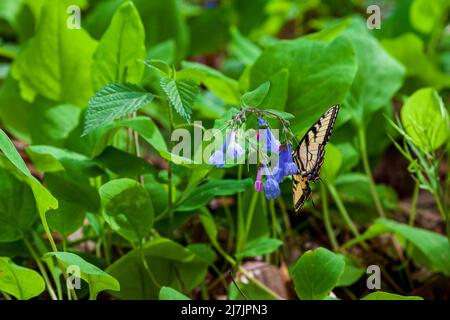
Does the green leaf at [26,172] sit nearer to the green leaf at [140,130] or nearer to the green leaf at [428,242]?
the green leaf at [140,130]

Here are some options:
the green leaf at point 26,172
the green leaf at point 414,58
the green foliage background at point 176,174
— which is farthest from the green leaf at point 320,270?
the green leaf at point 414,58

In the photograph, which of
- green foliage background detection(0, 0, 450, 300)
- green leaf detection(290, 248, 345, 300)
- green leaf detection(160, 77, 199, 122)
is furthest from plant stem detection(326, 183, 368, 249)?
green leaf detection(160, 77, 199, 122)

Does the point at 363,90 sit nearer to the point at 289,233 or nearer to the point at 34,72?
the point at 289,233

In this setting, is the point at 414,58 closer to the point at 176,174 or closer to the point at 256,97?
the point at 176,174

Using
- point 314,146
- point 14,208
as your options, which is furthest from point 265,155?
point 14,208

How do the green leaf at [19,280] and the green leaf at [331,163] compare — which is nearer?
the green leaf at [19,280]
